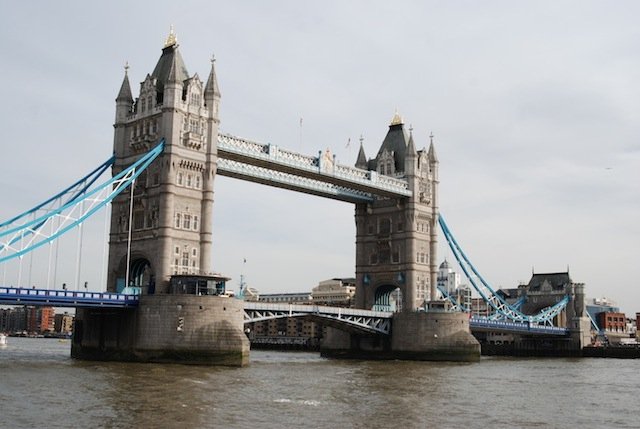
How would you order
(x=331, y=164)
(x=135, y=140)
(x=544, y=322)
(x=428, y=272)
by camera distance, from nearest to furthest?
(x=135, y=140), (x=331, y=164), (x=428, y=272), (x=544, y=322)

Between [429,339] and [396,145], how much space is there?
2532 centimetres

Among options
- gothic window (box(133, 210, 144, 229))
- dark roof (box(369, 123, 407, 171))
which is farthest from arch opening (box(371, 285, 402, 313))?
gothic window (box(133, 210, 144, 229))

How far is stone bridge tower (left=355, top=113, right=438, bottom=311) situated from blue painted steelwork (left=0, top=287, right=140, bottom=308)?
39.4 meters

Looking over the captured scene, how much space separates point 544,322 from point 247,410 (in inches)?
4029

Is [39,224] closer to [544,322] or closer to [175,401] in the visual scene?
[175,401]

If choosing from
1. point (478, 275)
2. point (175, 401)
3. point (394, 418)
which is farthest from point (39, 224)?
point (478, 275)

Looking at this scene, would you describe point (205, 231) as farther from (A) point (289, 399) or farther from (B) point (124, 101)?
(A) point (289, 399)

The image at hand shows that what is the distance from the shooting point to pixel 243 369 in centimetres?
6012

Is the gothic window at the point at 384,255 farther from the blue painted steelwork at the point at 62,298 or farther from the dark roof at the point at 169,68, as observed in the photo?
the blue painted steelwork at the point at 62,298

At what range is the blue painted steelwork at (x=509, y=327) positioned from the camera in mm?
101988

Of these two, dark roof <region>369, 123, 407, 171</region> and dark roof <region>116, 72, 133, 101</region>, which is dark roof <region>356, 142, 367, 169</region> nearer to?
dark roof <region>369, 123, 407, 171</region>

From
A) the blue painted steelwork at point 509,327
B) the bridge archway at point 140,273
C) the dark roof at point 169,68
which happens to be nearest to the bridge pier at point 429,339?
the blue painted steelwork at point 509,327

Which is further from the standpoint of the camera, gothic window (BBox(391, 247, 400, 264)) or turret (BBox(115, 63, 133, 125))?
gothic window (BBox(391, 247, 400, 264))

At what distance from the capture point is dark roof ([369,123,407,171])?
9781 centimetres
